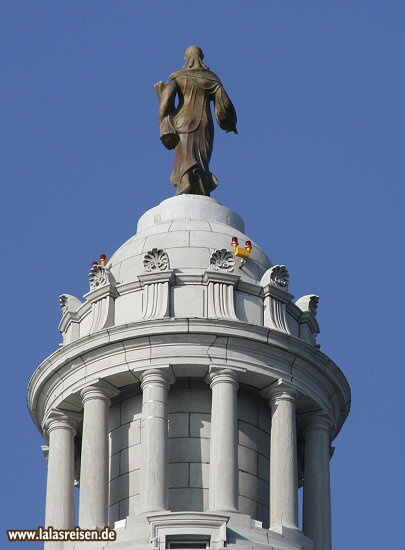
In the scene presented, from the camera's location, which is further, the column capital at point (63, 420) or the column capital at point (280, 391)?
the column capital at point (63, 420)

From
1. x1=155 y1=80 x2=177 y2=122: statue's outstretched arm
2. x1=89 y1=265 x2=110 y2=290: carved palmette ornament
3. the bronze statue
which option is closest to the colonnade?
x1=89 y1=265 x2=110 y2=290: carved palmette ornament

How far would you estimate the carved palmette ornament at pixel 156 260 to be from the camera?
69812 mm

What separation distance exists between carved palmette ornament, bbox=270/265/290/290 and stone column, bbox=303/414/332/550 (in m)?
3.81

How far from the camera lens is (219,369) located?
2677 inches

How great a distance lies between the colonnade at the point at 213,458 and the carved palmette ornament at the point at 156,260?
3.28 m

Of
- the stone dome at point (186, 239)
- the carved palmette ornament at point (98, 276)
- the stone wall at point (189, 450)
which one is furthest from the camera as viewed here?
the stone dome at point (186, 239)

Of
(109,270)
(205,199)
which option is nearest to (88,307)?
(109,270)

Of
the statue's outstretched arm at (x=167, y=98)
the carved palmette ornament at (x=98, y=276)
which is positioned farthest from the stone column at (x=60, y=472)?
the statue's outstretched arm at (x=167, y=98)

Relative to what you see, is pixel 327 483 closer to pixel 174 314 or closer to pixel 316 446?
pixel 316 446

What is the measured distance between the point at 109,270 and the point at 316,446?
7.59 metres

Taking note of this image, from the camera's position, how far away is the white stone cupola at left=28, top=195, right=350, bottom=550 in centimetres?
6625

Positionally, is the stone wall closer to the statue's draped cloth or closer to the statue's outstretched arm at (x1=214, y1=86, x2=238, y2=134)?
the statue's draped cloth

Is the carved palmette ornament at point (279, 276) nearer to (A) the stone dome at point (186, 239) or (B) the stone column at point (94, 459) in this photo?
(A) the stone dome at point (186, 239)

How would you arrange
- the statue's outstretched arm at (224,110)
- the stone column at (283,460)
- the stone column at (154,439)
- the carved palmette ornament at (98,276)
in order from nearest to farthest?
1. the stone column at (154,439)
2. the stone column at (283,460)
3. the carved palmette ornament at (98,276)
4. the statue's outstretched arm at (224,110)
